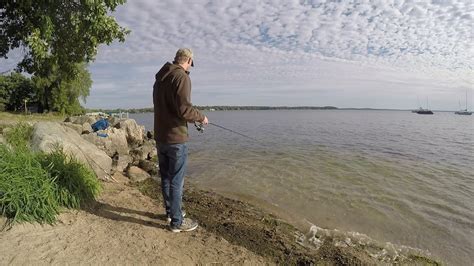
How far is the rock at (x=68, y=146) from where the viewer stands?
21.7ft

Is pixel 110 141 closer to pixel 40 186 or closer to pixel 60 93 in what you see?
pixel 40 186

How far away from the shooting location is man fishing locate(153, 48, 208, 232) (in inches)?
176

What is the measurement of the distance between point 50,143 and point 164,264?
417 centimetres

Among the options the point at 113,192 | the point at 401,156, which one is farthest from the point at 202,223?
the point at 401,156

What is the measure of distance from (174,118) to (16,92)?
190 ft

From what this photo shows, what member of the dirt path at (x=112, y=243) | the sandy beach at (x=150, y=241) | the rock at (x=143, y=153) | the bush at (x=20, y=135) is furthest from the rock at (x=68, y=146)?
the rock at (x=143, y=153)

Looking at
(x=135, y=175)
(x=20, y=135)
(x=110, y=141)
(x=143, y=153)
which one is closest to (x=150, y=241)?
(x=135, y=175)

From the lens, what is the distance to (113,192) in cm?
641

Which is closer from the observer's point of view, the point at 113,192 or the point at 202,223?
the point at 202,223

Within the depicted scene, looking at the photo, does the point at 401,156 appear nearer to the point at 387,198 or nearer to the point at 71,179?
the point at 387,198

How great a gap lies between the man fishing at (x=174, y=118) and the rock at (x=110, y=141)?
7.38m

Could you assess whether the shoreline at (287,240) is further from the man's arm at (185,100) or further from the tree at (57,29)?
the tree at (57,29)

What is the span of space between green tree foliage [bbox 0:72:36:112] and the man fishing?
174 feet

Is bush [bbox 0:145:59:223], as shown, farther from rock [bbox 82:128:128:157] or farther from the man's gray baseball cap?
rock [bbox 82:128:128:157]
